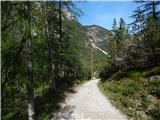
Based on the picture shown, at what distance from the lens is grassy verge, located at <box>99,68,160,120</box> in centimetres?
1802

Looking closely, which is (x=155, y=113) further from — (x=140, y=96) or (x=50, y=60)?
(x=50, y=60)

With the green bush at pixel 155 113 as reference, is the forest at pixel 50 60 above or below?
above

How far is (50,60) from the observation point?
25703 mm

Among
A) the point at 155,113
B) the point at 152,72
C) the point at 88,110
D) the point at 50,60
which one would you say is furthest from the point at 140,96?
the point at 50,60

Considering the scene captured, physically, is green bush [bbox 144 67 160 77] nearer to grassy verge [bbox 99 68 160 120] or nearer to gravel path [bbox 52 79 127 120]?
grassy verge [bbox 99 68 160 120]

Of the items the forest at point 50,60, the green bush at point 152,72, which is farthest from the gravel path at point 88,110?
the green bush at point 152,72

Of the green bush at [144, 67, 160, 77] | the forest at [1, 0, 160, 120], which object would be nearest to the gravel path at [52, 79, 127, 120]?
the forest at [1, 0, 160, 120]

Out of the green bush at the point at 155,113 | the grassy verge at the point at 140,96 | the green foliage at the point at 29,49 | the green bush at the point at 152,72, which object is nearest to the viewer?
the green foliage at the point at 29,49

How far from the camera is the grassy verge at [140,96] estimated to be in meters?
18.0

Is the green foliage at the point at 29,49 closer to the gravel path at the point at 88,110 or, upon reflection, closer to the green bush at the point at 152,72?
the gravel path at the point at 88,110

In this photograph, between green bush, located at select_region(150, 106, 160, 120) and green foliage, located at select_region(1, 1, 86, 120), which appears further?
green bush, located at select_region(150, 106, 160, 120)

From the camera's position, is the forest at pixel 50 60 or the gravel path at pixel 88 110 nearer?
the forest at pixel 50 60

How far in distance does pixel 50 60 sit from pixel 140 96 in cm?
877

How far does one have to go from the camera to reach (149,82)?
76.8ft
